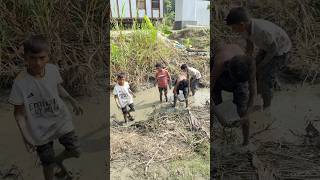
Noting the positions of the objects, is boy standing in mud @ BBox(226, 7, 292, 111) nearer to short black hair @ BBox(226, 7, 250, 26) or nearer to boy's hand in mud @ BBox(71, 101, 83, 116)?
short black hair @ BBox(226, 7, 250, 26)

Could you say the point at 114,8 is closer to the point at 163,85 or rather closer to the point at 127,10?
the point at 127,10

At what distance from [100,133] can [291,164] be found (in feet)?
4.66

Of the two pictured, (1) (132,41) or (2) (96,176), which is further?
(1) (132,41)

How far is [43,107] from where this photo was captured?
2932 mm

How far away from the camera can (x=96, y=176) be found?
3.04 metres

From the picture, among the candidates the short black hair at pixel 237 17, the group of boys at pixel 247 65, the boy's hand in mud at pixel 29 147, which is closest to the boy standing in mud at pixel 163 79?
the group of boys at pixel 247 65

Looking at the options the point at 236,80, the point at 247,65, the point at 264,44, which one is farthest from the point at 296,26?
the point at 236,80

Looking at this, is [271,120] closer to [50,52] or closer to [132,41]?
[132,41]

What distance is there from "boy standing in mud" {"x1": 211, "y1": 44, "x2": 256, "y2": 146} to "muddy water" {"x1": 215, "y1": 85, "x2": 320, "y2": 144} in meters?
0.05

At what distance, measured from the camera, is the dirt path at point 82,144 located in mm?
3008

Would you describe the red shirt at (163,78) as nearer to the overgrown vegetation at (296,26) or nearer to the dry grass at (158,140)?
the dry grass at (158,140)

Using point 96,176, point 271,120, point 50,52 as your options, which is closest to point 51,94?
point 50,52

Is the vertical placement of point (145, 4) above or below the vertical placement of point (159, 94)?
above

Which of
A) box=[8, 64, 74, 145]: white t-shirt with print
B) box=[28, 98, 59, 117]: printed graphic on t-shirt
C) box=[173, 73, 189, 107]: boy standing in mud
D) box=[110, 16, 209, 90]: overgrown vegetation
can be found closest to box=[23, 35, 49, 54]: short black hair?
box=[8, 64, 74, 145]: white t-shirt with print
